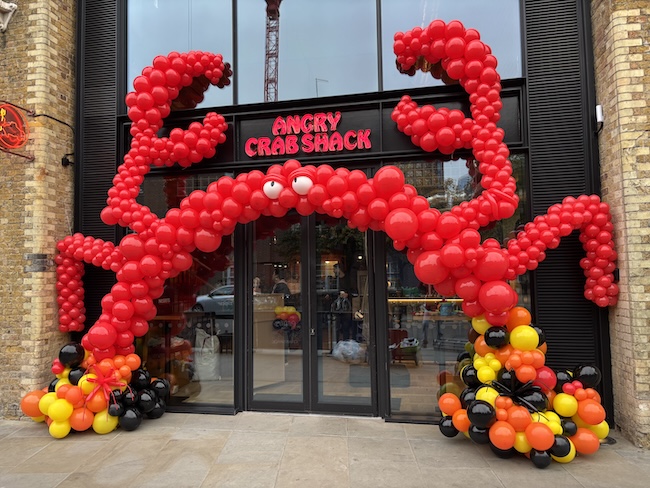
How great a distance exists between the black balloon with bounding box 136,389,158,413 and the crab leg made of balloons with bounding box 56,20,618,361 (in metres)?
0.56

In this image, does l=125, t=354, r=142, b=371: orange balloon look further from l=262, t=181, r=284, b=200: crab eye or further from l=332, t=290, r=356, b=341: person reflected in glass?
l=262, t=181, r=284, b=200: crab eye

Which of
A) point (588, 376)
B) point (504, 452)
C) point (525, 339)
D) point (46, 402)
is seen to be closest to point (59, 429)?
point (46, 402)

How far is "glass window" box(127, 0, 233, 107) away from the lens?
5.94 m

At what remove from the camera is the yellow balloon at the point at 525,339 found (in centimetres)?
406

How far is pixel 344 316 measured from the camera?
5.34 meters

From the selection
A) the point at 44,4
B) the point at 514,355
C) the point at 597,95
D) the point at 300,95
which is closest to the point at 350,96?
the point at 300,95

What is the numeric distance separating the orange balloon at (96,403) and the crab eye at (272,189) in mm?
2970

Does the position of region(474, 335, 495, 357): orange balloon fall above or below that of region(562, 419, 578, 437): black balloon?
above

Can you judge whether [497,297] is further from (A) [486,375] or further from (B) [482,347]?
(A) [486,375]

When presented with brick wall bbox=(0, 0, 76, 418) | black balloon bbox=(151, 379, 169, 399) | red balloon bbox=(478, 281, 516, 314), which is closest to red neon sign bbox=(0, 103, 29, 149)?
brick wall bbox=(0, 0, 76, 418)

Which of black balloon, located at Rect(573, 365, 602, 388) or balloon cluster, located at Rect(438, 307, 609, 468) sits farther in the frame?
black balloon, located at Rect(573, 365, 602, 388)

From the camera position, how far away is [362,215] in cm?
435

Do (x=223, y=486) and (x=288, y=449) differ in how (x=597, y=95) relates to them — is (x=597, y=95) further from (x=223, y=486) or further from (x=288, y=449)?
(x=223, y=486)

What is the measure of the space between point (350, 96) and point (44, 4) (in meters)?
4.20
